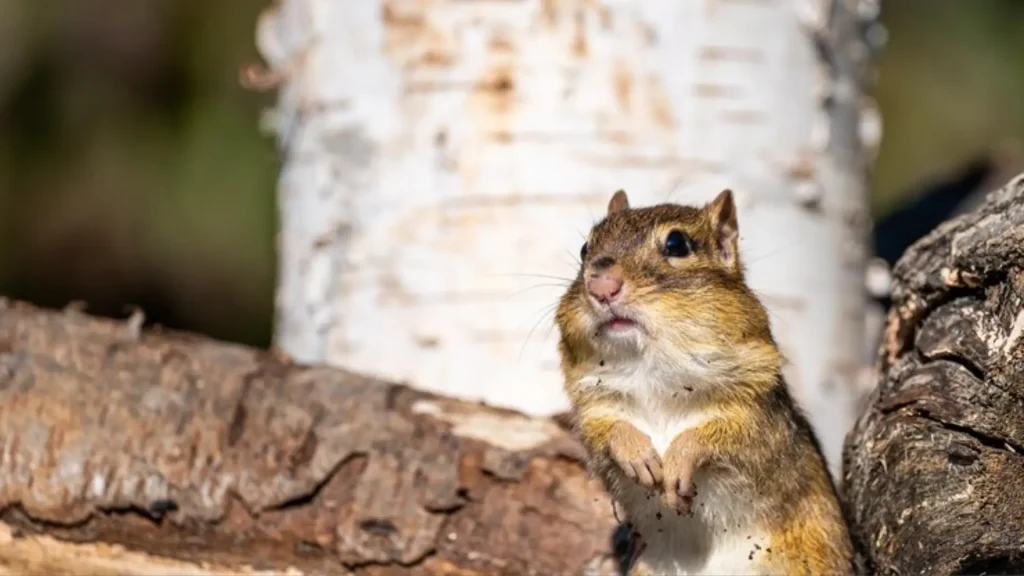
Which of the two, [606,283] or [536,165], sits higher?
[536,165]

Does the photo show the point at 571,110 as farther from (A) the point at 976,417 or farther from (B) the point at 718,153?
(A) the point at 976,417

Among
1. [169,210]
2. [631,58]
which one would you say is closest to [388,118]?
[631,58]

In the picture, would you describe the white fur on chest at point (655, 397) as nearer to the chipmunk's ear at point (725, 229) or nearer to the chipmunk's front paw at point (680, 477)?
the chipmunk's front paw at point (680, 477)

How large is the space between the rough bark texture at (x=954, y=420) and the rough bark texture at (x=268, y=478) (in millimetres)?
625

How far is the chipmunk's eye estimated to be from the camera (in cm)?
324

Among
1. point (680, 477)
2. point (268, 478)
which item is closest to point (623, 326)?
point (680, 477)

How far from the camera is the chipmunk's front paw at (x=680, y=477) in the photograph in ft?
9.93

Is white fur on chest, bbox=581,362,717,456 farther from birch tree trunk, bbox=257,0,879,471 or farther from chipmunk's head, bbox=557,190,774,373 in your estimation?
birch tree trunk, bbox=257,0,879,471

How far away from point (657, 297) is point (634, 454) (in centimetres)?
30

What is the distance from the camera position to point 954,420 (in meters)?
3.15

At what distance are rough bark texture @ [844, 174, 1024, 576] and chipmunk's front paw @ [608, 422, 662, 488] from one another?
1.59ft

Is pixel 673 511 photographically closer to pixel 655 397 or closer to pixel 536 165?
pixel 655 397

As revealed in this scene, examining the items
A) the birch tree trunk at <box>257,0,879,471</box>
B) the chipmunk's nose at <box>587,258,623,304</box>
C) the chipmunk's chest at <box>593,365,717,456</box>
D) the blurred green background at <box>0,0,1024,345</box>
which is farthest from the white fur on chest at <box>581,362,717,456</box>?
the blurred green background at <box>0,0,1024,345</box>

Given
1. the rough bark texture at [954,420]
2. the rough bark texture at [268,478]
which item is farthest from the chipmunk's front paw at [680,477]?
the rough bark texture at [268,478]
